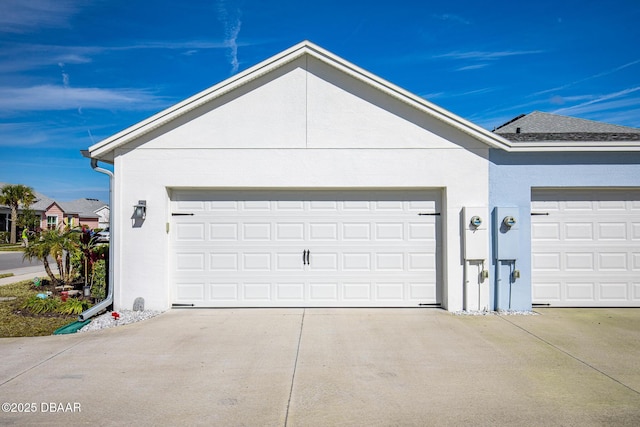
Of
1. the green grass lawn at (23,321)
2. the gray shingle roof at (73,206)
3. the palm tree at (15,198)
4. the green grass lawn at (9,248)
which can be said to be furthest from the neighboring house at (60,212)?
the green grass lawn at (23,321)

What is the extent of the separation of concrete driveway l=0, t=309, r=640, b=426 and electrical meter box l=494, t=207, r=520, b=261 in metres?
1.26

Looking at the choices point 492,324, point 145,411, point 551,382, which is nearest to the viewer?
point 145,411

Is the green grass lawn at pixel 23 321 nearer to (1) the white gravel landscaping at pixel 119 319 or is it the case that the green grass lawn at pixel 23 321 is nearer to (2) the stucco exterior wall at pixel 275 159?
(1) the white gravel landscaping at pixel 119 319

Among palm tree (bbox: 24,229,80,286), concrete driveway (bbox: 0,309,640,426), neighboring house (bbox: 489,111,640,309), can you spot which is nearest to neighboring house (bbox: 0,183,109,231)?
palm tree (bbox: 24,229,80,286)

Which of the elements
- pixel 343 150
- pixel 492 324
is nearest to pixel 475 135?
pixel 343 150

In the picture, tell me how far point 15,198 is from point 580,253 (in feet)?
127

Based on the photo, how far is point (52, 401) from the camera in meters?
4.39

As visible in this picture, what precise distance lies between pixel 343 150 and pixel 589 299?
574cm

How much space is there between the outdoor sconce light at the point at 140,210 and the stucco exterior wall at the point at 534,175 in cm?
672

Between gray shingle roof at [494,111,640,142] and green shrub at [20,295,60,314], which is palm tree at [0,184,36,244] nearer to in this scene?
green shrub at [20,295,60,314]

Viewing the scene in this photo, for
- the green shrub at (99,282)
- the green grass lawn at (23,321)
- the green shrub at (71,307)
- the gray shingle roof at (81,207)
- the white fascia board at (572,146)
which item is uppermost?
the gray shingle roof at (81,207)

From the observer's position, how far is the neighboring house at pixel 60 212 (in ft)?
124

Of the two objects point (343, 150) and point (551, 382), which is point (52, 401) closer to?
point (551, 382)

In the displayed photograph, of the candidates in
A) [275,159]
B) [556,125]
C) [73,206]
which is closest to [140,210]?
[275,159]
